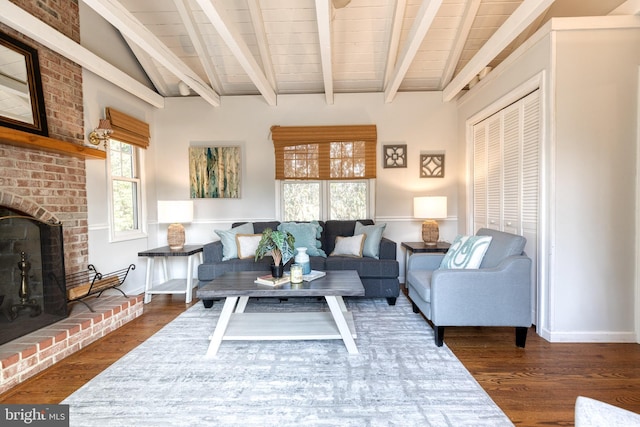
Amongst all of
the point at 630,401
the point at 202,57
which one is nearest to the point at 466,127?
the point at 630,401

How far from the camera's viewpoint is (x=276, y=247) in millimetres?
2447

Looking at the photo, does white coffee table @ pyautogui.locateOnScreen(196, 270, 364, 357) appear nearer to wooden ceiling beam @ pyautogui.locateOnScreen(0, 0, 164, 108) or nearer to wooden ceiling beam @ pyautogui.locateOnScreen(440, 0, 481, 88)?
wooden ceiling beam @ pyautogui.locateOnScreen(0, 0, 164, 108)

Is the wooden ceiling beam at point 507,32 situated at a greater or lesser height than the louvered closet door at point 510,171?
greater

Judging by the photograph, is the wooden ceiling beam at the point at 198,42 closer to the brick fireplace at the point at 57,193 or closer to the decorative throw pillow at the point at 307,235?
the brick fireplace at the point at 57,193

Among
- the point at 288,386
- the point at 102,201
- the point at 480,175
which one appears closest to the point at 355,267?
the point at 288,386

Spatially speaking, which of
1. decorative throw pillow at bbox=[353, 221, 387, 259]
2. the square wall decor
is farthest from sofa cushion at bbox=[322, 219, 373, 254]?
the square wall decor

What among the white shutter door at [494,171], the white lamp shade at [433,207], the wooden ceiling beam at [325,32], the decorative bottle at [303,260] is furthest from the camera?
the white lamp shade at [433,207]

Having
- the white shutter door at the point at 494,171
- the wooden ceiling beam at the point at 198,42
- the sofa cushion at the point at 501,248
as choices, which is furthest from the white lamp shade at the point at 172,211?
the white shutter door at the point at 494,171

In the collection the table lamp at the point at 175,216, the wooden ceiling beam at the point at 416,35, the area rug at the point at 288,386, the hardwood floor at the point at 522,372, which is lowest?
the hardwood floor at the point at 522,372

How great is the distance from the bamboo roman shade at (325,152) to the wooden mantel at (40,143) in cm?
211

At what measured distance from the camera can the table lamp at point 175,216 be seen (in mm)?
3633

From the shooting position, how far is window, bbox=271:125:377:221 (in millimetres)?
4137

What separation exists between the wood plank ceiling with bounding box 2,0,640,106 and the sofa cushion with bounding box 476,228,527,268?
1601 mm

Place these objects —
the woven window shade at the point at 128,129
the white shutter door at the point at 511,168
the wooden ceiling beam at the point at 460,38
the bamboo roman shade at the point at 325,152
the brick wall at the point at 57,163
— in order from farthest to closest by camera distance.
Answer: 1. the bamboo roman shade at the point at 325,152
2. the woven window shade at the point at 128,129
3. the wooden ceiling beam at the point at 460,38
4. the white shutter door at the point at 511,168
5. the brick wall at the point at 57,163
